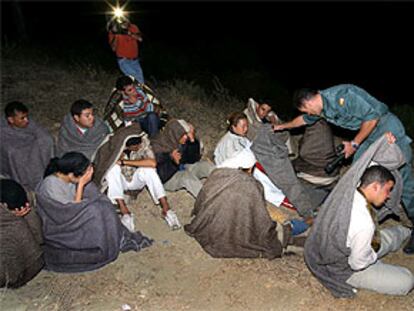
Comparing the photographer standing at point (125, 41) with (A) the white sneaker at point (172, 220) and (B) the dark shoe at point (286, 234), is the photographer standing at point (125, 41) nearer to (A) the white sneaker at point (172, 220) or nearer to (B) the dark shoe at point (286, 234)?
(A) the white sneaker at point (172, 220)

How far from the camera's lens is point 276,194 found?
5539 millimetres

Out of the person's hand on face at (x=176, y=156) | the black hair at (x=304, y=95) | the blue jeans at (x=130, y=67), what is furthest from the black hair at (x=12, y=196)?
the blue jeans at (x=130, y=67)

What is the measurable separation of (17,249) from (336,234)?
2.73 metres

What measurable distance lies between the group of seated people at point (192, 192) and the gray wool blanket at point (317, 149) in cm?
1

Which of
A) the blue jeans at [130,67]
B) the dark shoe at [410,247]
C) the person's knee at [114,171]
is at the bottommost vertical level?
the dark shoe at [410,247]

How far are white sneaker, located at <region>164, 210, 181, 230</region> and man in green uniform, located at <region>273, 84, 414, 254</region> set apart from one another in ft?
5.73

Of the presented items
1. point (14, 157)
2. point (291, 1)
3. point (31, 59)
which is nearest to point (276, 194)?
point (14, 157)

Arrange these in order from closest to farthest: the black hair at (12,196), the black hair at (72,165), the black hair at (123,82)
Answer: the black hair at (12,196), the black hair at (72,165), the black hair at (123,82)

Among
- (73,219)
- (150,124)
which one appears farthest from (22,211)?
(150,124)

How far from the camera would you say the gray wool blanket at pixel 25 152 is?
5.87 metres

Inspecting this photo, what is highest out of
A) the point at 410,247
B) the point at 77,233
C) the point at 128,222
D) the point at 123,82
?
the point at 123,82

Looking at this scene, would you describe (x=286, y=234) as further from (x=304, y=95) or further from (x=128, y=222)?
(x=128, y=222)

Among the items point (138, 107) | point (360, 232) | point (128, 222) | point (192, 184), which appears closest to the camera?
point (360, 232)

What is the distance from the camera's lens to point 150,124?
6.07 metres
